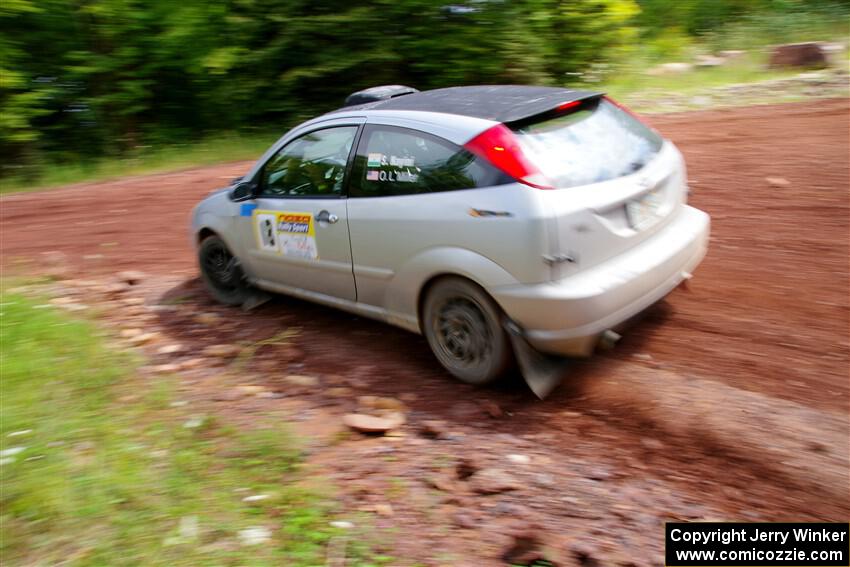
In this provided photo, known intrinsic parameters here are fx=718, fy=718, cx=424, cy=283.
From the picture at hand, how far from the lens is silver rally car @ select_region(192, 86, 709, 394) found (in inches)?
148

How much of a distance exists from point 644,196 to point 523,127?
796 mm

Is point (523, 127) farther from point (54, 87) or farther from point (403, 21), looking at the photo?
point (54, 87)

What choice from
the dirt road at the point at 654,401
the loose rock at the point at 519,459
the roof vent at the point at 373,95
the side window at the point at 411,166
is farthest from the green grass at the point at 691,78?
the loose rock at the point at 519,459

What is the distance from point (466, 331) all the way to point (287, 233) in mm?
1649

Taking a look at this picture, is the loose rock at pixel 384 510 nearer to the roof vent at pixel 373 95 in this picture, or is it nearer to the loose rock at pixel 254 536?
the loose rock at pixel 254 536

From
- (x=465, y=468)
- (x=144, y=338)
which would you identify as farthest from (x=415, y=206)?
(x=144, y=338)

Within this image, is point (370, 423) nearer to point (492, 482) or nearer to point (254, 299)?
point (492, 482)

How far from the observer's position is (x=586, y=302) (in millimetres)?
3725

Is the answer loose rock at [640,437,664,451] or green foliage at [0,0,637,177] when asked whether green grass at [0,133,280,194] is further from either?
loose rock at [640,437,664,451]

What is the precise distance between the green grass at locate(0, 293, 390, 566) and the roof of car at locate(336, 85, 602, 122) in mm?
2124

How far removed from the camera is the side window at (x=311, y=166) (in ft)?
15.6

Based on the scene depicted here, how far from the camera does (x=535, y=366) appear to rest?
4.09 meters

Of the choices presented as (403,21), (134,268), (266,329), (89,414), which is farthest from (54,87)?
(89,414)

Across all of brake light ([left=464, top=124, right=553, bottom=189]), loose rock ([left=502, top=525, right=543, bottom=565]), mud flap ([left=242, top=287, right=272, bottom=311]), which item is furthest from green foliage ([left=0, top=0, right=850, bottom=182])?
loose rock ([left=502, top=525, right=543, bottom=565])
